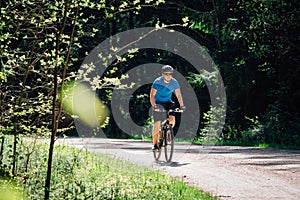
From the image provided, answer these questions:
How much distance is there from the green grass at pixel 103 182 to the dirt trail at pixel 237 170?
0.49m

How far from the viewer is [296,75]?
23.4m

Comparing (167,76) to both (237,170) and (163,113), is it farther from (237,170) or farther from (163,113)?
(237,170)

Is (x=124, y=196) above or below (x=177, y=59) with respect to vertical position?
below

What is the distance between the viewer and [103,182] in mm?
9930

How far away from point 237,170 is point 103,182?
3144 millimetres

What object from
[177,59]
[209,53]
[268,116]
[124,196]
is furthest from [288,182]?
[177,59]

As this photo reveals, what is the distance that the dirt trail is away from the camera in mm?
9383

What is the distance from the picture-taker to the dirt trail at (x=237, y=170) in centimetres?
938

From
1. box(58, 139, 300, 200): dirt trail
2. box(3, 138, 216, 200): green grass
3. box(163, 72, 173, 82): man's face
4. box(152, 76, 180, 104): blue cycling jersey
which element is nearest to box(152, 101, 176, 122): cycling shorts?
box(152, 76, 180, 104): blue cycling jersey

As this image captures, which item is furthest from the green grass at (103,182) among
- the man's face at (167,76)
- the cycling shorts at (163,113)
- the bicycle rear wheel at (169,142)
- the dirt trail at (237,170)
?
the man's face at (167,76)

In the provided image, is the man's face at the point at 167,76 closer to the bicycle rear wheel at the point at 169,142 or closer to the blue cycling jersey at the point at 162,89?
the blue cycling jersey at the point at 162,89

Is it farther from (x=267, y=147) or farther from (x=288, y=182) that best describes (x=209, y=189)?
(x=267, y=147)

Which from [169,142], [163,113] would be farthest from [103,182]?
[163,113]

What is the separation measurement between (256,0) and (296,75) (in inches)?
125
